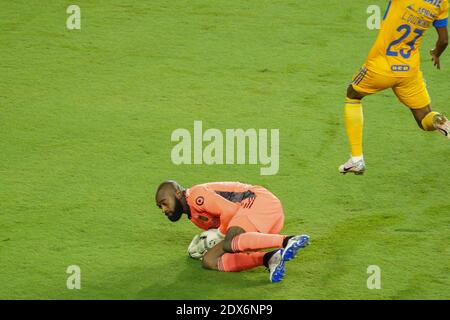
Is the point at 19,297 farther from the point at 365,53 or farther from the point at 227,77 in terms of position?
the point at 365,53

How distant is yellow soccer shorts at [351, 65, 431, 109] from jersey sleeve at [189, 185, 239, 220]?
6.21 ft

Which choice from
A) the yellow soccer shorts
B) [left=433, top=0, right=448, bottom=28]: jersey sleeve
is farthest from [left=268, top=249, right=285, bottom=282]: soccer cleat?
[left=433, top=0, right=448, bottom=28]: jersey sleeve

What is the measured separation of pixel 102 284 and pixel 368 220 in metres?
2.39

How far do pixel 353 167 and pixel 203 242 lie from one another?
190 centimetres

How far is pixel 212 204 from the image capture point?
299 inches

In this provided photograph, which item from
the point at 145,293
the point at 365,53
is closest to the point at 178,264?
the point at 145,293

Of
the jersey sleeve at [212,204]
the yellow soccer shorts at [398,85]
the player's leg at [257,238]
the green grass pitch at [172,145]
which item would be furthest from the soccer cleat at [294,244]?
the yellow soccer shorts at [398,85]

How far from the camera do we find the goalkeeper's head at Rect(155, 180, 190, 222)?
762 cm

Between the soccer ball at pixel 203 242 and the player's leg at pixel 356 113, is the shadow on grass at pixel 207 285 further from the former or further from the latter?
the player's leg at pixel 356 113

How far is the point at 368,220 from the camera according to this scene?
27.9ft

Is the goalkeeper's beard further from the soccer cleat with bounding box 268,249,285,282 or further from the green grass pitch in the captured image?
the soccer cleat with bounding box 268,249,285,282

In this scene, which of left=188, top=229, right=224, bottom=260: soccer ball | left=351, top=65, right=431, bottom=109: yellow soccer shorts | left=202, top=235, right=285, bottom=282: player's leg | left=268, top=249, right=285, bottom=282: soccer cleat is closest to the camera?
left=268, top=249, right=285, bottom=282: soccer cleat

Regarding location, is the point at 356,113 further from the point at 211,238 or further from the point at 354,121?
the point at 211,238

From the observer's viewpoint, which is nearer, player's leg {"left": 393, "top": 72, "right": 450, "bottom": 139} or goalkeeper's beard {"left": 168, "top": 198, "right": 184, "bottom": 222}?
goalkeeper's beard {"left": 168, "top": 198, "right": 184, "bottom": 222}
